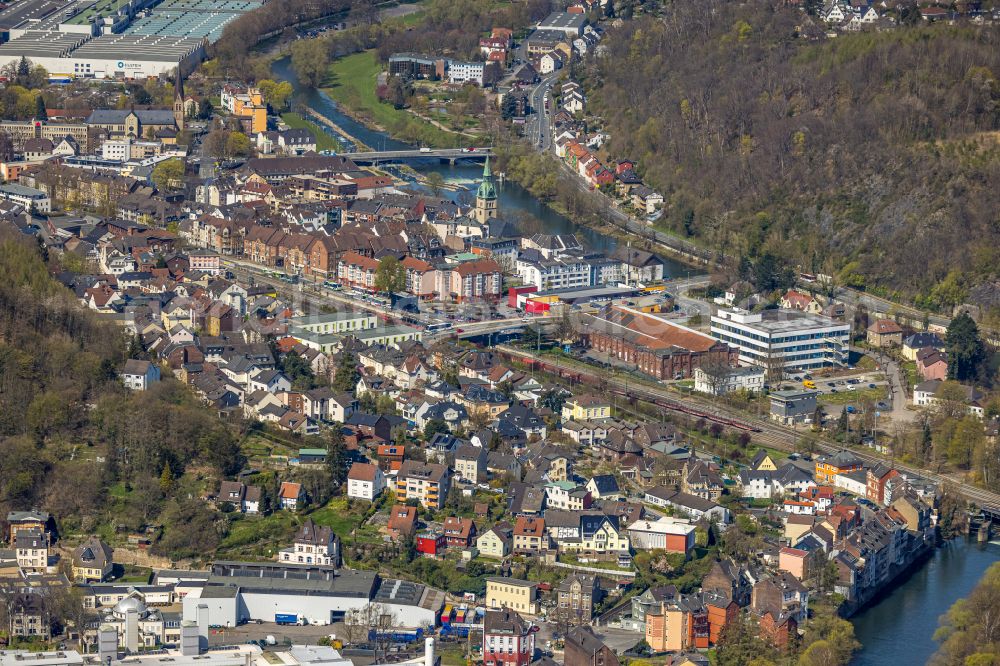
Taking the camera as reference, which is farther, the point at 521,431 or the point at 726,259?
the point at 726,259

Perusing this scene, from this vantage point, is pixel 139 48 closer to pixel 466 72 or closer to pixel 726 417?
pixel 466 72

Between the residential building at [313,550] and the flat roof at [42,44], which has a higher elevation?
the flat roof at [42,44]

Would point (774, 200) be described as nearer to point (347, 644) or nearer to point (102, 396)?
point (102, 396)

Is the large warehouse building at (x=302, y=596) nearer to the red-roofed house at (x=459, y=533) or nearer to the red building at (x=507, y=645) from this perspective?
the red building at (x=507, y=645)

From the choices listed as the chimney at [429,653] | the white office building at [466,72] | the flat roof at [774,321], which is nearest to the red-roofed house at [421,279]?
the flat roof at [774,321]

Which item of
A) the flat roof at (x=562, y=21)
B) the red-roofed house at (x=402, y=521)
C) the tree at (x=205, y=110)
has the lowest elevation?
the red-roofed house at (x=402, y=521)

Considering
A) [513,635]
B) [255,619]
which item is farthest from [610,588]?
[255,619]
